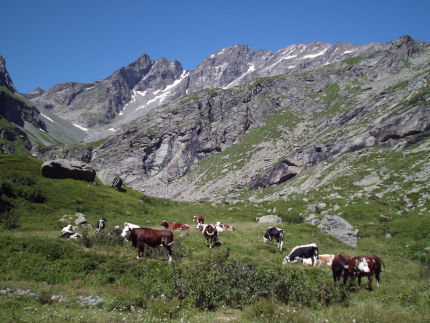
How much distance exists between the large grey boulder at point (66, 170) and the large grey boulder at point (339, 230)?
39861 millimetres

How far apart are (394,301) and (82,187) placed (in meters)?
42.7

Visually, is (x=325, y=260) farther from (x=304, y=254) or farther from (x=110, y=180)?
(x=110, y=180)

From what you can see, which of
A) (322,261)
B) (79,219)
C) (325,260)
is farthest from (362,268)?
(79,219)

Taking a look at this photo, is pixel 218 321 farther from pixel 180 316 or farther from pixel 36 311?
pixel 36 311

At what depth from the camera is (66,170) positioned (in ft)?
156

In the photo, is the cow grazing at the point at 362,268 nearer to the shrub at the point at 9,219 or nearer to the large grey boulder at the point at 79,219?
the large grey boulder at the point at 79,219

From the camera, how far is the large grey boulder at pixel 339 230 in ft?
120

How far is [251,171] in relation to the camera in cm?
13725

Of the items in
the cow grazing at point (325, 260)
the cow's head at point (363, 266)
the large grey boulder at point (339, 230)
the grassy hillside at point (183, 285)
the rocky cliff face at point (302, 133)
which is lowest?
the grassy hillside at point (183, 285)

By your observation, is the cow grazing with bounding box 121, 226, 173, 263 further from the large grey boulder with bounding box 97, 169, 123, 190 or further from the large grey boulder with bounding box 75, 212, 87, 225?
the large grey boulder with bounding box 97, 169, 123, 190

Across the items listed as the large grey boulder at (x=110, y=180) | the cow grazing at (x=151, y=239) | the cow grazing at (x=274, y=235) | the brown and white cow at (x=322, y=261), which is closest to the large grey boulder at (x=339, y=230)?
the cow grazing at (x=274, y=235)

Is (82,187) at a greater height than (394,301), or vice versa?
(82,187)

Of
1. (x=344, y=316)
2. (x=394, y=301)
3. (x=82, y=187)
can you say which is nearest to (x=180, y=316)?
(x=344, y=316)

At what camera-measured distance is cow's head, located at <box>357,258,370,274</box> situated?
648 inches
